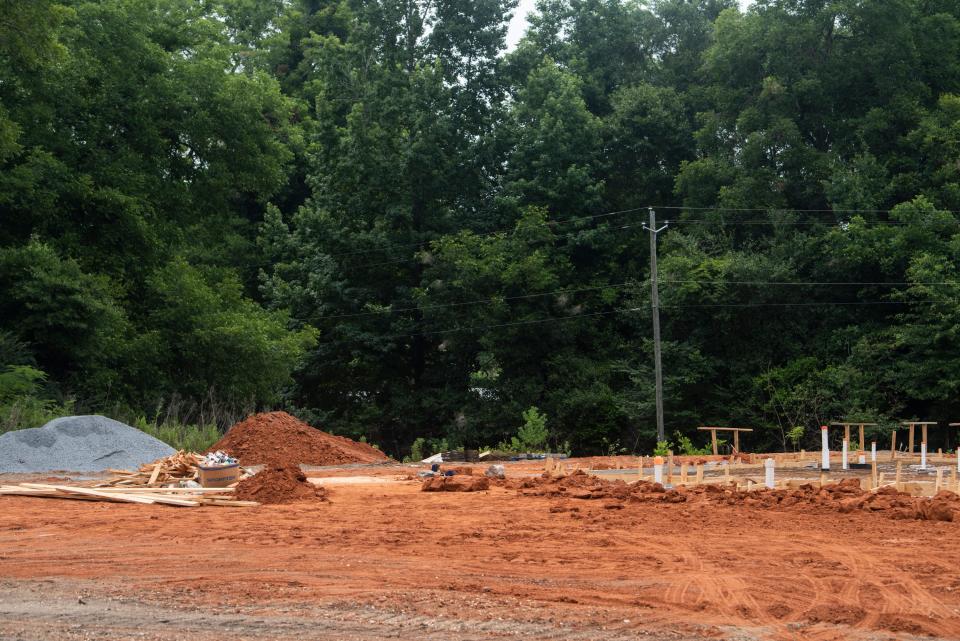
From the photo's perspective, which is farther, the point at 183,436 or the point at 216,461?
the point at 183,436

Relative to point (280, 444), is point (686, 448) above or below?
below

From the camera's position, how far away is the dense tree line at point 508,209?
34531 mm

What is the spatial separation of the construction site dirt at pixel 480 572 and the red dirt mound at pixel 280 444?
9.47 meters

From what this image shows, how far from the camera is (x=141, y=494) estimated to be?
53.4ft

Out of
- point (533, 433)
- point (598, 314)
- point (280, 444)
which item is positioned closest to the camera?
point (280, 444)

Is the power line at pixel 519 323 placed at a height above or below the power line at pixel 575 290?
below

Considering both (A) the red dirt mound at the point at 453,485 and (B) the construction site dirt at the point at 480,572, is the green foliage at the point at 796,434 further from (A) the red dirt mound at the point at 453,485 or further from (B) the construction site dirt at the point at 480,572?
(B) the construction site dirt at the point at 480,572

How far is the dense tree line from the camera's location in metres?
34.5

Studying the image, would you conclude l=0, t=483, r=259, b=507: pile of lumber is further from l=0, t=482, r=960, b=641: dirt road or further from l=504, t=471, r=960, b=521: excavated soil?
l=504, t=471, r=960, b=521: excavated soil

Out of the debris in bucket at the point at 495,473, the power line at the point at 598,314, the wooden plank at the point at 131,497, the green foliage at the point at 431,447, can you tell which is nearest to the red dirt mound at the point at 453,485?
the debris in bucket at the point at 495,473

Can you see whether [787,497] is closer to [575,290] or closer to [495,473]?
[495,473]

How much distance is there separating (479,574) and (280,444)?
16819 millimetres

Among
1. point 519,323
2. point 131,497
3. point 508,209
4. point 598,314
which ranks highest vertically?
point 508,209

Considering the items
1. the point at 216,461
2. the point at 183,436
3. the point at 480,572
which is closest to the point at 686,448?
the point at 183,436
